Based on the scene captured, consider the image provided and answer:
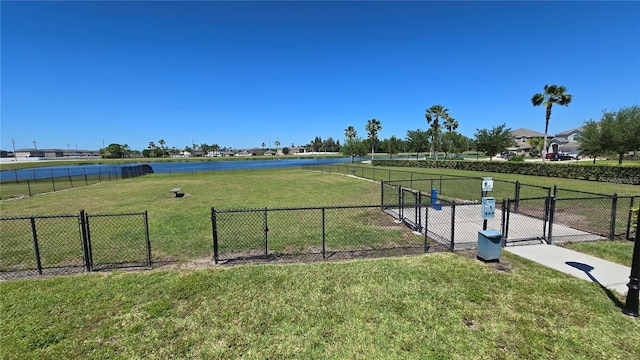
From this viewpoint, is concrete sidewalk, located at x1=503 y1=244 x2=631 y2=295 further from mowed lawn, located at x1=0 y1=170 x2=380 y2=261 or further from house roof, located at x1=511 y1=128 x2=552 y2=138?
house roof, located at x1=511 y1=128 x2=552 y2=138

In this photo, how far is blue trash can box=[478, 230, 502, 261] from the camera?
616cm

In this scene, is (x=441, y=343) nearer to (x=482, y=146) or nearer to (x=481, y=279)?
(x=481, y=279)

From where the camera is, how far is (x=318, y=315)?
439 cm

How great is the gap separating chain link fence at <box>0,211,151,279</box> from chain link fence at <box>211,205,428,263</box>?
2.28 meters

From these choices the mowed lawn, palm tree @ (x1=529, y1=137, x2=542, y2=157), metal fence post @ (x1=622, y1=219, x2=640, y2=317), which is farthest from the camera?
palm tree @ (x1=529, y1=137, x2=542, y2=157)

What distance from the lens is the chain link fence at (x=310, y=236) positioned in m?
7.09

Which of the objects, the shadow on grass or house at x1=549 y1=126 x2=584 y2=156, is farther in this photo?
house at x1=549 y1=126 x2=584 y2=156

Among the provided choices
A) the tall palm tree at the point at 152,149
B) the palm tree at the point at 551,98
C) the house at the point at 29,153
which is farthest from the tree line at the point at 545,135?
the house at the point at 29,153

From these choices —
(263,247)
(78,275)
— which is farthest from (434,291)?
(78,275)

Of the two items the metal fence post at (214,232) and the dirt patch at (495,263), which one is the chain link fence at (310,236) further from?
the dirt patch at (495,263)

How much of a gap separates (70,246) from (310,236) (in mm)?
6901

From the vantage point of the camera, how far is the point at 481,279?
5.51 m

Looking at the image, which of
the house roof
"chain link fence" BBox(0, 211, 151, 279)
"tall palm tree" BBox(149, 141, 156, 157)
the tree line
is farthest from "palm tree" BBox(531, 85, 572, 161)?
"tall palm tree" BBox(149, 141, 156, 157)

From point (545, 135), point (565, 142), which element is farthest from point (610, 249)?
point (565, 142)
